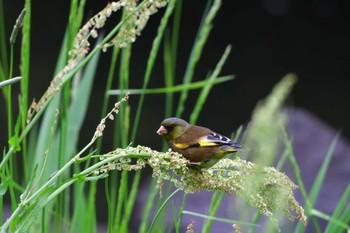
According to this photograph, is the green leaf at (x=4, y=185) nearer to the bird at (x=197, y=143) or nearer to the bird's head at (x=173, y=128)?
the bird at (x=197, y=143)

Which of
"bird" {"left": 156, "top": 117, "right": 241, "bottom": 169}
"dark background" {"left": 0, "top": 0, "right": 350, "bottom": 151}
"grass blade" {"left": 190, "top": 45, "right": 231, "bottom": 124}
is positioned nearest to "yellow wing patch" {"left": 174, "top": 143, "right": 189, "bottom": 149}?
"bird" {"left": 156, "top": 117, "right": 241, "bottom": 169}

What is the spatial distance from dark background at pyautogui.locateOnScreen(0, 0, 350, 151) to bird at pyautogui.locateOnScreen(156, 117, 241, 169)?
2952 mm

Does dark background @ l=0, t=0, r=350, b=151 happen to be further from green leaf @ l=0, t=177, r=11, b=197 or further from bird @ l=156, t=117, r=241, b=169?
green leaf @ l=0, t=177, r=11, b=197

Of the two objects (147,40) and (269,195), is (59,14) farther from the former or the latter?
(269,195)

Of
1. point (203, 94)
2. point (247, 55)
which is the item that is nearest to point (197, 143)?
point (203, 94)

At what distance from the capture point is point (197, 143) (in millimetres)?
1408

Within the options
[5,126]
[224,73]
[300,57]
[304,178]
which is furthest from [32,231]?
[300,57]

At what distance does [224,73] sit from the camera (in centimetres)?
489

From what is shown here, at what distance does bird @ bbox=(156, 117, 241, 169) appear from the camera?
1354 millimetres

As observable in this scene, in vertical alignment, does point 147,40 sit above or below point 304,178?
above

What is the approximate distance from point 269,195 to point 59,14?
450 cm

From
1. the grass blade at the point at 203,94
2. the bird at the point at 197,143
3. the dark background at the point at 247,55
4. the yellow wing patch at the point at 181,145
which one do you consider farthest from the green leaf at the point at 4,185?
the dark background at the point at 247,55

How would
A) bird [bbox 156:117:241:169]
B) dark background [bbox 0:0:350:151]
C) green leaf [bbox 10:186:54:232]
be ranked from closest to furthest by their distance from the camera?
1. green leaf [bbox 10:186:54:232]
2. bird [bbox 156:117:241:169]
3. dark background [bbox 0:0:350:151]

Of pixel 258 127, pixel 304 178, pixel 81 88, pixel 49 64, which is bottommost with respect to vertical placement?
pixel 304 178
